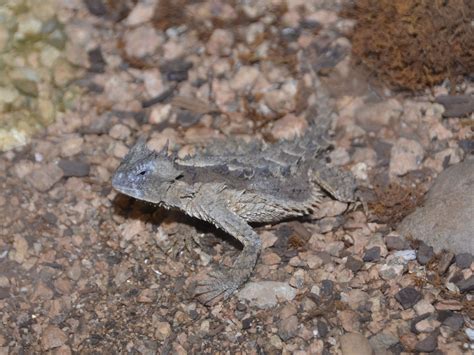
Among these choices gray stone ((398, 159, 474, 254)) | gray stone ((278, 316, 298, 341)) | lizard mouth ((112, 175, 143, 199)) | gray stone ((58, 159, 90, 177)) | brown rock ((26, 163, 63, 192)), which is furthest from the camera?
gray stone ((58, 159, 90, 177))

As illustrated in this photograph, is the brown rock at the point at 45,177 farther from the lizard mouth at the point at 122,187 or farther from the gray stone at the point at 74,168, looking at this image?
the lizard mouth at the point at 122,187

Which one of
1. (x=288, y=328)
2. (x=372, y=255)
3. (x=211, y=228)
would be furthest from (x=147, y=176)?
(x=372, y=255)

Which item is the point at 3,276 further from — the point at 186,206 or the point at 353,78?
the point at 353,78

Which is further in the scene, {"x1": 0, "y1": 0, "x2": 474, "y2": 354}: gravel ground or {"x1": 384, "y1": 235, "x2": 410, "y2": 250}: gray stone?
{"x1": 384, "y1": 235, "x2": 410, "y2": 250}: gray stone

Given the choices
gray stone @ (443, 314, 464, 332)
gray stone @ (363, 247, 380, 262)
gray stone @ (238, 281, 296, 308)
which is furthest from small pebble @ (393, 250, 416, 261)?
gray stone @ (238, 281, 296, 308)

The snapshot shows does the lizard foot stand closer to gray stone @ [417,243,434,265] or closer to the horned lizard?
the horned lizard

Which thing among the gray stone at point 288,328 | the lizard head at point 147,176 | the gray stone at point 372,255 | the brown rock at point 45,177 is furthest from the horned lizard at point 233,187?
the brown rock at point 45,177

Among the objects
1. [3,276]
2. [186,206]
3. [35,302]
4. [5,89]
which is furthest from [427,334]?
[5,89]

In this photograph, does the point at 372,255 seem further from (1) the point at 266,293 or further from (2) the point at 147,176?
(2) the point at 147,176
